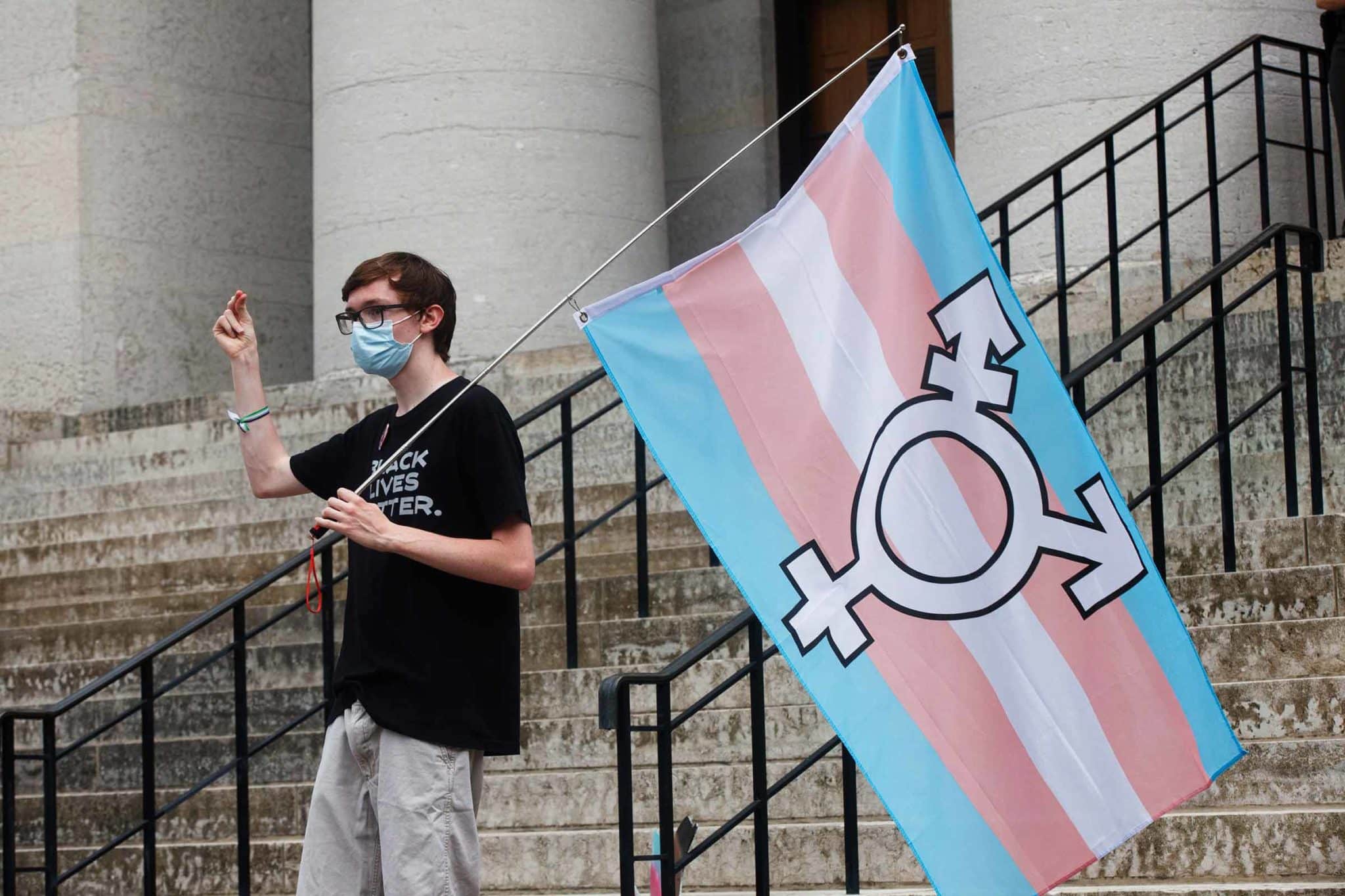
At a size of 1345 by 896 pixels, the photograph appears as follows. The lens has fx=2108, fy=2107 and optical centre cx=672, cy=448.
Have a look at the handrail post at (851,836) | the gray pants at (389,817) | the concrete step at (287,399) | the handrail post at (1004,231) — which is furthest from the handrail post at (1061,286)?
the gray pants at (389,817)

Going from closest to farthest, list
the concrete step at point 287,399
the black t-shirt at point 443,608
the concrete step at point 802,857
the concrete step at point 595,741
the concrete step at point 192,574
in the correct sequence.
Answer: the black t-shirt at point 443,608, the concrete step at point 802,857, the concrete step at point 595,741, the concrete step at point 192,574, the concrete step at point 287,399

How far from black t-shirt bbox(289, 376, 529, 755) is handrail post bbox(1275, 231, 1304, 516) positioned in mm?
3471

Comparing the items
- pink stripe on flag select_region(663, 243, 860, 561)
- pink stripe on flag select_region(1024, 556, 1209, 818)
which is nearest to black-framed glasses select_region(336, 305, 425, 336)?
pink stripe on flag select_region(663, 243, 860, 561)

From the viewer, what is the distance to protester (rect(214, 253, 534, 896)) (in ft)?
13.1

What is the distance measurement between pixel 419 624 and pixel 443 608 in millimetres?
56

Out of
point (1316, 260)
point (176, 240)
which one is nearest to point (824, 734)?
point (1316, 260)

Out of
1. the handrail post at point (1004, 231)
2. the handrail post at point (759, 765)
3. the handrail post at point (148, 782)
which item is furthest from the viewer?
the handrail post at point (1004, 231)

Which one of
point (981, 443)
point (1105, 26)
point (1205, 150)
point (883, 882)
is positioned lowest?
point (883, 882)

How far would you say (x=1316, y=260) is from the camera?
8.32 meters

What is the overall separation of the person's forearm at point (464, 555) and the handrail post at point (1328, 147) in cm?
651

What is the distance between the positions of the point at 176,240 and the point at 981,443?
10.8 metres

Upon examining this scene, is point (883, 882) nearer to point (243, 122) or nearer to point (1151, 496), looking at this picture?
point (1151, 496)

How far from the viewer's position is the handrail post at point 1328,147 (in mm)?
9586

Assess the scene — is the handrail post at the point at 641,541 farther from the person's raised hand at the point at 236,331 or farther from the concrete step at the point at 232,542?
the person's raised hand at the point at 236,331
